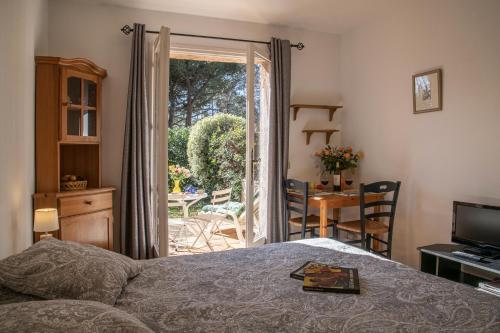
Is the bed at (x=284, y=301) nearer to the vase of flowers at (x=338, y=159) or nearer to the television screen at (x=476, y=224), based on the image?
the television screen at (x=476, y=224)

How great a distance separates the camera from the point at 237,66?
684 centimetres

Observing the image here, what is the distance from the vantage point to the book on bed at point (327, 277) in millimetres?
1521

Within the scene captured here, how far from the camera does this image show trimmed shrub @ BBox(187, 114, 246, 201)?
655 centimetres

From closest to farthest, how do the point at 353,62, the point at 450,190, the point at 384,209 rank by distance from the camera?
the point at 450,190
the point at 384,209
the point at 353,62

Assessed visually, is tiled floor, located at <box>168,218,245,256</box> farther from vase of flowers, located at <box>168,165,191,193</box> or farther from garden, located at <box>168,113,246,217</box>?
garden, located at <box>168,113,246,217</box>

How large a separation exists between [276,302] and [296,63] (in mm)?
3297

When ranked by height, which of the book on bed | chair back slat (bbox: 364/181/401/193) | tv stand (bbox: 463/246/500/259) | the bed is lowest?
tv stand (bbox: 463/246/500/259)

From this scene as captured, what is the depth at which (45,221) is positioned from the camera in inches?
93.8

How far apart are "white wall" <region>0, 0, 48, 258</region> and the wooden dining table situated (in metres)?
2.39

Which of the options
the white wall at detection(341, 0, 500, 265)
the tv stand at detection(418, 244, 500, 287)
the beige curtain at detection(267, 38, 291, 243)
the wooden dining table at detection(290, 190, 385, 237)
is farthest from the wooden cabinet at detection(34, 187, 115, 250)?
the white wall at detection(341, 0, 500, 265)

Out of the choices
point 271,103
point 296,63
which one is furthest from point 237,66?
point 271,103

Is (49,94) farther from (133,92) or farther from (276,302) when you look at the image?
(276,302)

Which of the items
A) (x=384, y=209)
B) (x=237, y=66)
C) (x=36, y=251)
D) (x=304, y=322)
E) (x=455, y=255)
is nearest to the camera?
(x=304, y=322)

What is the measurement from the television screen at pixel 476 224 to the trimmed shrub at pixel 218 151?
163 inches
